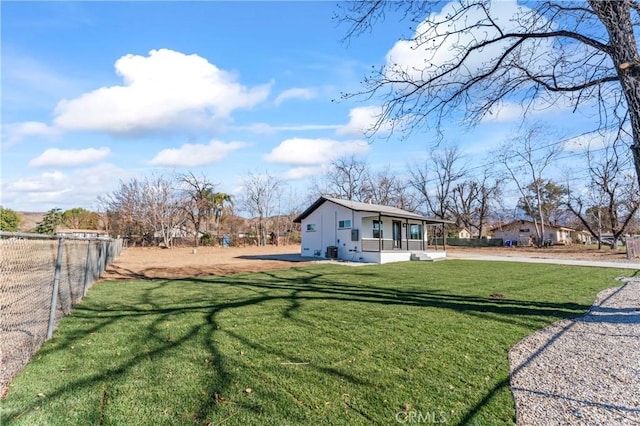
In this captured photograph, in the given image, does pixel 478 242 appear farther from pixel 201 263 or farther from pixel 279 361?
pixel 279 361

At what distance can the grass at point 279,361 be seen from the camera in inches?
103

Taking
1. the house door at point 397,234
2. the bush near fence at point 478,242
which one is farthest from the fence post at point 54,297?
the bush near fence at point 478,242

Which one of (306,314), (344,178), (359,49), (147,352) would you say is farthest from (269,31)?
(344,178)

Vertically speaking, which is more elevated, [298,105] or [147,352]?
[298,105]

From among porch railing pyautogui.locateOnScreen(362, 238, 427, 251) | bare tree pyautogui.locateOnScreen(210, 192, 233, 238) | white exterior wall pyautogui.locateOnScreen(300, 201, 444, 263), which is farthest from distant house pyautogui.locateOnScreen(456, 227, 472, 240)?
bare tree pyautogui.locateOnScreen(210, 192, 233, 238)

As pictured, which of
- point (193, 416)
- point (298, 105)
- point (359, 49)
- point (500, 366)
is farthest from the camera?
point (298, 105)

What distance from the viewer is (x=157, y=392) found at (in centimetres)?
289

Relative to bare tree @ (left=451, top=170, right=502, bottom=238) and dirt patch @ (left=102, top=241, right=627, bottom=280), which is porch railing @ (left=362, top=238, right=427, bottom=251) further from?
bare tree @ (left=451, top=170, right=502, bottom=238)

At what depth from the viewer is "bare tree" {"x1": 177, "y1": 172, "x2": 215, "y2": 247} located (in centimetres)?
3731

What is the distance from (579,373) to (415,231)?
21.3 metres

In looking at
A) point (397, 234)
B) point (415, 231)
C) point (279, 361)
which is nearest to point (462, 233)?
point (415, 231)

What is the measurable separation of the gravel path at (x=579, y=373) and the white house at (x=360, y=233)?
12644mm

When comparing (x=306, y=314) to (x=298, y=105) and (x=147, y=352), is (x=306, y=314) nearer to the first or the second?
(x=147, y=352)

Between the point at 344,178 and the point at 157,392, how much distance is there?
40.7 m
